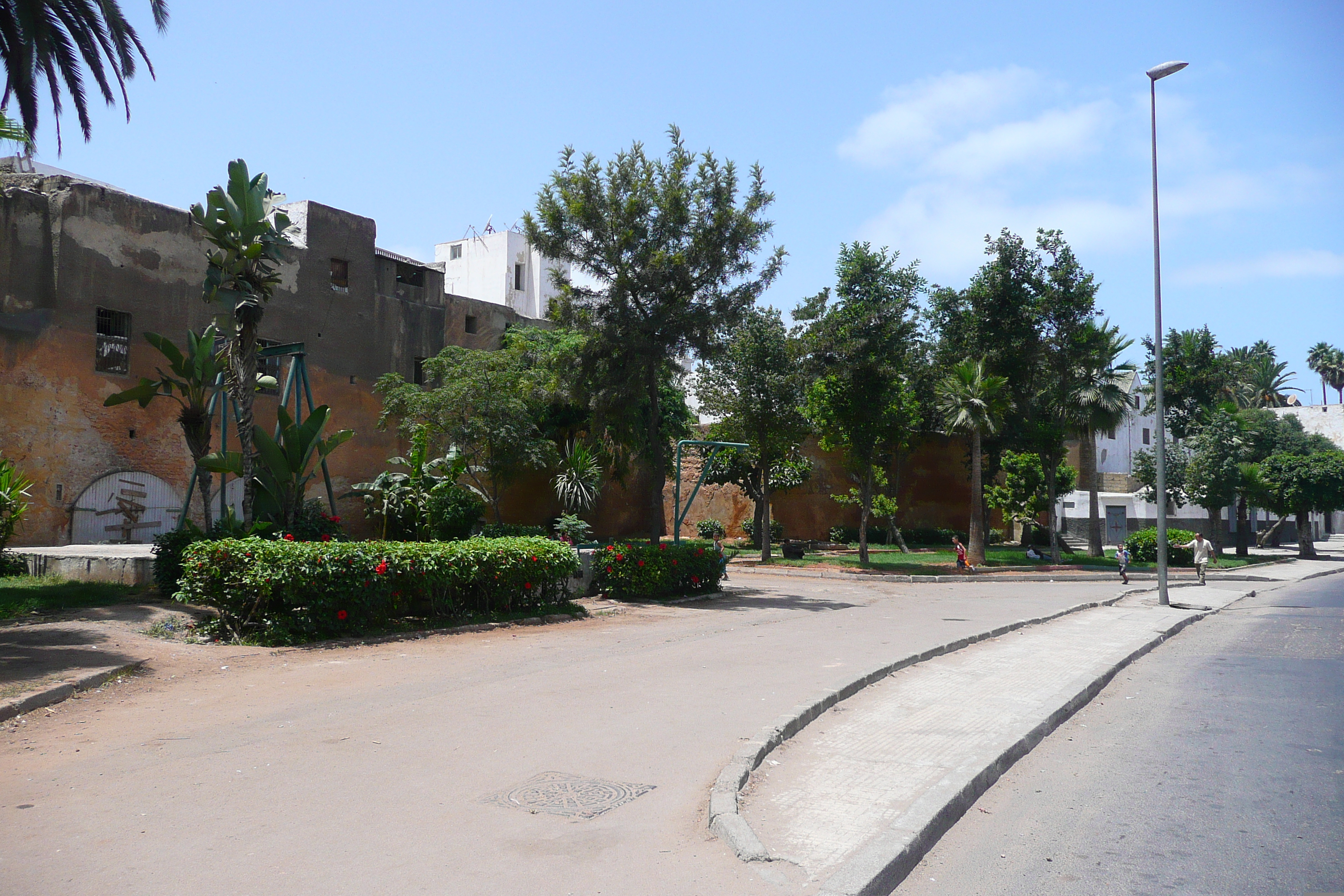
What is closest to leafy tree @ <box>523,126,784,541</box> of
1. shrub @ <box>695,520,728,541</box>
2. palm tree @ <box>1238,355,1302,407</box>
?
shrub @ <box>695,520,728,541</box>

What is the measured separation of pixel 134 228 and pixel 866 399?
2121cm

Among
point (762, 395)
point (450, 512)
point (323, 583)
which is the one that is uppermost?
point (762, 395)

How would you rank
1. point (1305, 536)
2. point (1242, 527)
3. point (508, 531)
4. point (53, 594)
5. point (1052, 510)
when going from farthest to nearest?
point (1242, 527) → point (1305, 536) → point (1052, 510) → point (508, 531) → point (53, 594)

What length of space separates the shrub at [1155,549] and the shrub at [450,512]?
24.5 metres

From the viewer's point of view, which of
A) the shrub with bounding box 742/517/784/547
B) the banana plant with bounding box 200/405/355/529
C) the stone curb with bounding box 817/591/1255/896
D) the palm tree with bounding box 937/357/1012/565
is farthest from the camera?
the shrub with bounding box 742/517/784/547

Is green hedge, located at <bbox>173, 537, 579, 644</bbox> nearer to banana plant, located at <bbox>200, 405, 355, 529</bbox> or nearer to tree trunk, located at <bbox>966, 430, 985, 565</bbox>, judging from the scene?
banana plant, located at <bbox>200, 405, 355, 529</bbox>

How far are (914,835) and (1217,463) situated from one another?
44.4 m

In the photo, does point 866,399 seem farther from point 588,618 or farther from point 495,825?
point 495,825

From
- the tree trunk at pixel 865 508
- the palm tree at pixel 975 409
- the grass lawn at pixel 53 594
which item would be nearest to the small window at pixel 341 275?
the grass lawn at pixel 53 594

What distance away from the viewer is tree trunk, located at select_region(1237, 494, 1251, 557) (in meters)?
45.4

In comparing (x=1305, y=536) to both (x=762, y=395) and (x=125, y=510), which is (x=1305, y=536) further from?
(x=125, y=510)

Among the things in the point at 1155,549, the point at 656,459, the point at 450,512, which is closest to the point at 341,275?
the point at 450,512

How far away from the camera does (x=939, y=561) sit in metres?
34.4

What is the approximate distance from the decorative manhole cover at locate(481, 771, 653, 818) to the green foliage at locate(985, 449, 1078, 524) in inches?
1377
